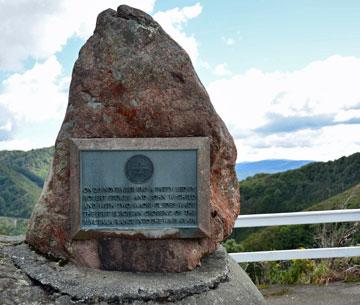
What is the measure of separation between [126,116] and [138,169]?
50 cm

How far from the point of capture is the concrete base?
398cm

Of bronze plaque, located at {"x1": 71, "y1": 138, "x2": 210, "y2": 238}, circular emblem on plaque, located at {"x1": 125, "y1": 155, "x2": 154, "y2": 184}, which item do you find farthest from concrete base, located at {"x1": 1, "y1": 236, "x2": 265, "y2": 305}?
circular emblem on plaque, located at {"x1": 125, "y1": 155, "x2": 154, "y2": 184}

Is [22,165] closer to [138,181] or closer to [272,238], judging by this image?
[272,238]

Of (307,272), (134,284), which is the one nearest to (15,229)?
(307,272)

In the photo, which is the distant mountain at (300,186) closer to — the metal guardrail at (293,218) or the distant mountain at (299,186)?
the distant mountain at (299,186)

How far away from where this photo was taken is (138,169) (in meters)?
4.56

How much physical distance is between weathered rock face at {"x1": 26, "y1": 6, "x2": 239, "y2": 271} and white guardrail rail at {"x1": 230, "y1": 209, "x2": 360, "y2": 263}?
7.14 ft

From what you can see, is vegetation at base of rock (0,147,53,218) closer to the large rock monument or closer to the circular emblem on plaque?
the large rock monument

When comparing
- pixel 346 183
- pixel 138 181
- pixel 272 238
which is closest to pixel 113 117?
pixel 138 181

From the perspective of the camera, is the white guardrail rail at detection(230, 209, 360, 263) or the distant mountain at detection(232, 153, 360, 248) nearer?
the white guardrail rail at detection(230, 209, 360, 263)

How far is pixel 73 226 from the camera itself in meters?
4.48

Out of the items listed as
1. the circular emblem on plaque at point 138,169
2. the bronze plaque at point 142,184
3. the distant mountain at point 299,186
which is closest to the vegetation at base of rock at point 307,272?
the bronze plaque at point 142,184

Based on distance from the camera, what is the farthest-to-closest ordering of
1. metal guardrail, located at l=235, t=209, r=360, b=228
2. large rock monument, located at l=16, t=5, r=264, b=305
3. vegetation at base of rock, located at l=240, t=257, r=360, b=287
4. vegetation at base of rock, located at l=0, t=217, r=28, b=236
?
vegetation at base of rock, located at l=0, t=217, r=28, b=236 < vegetation at base of rock, located at l=240, t=257, r=360, b=287 < metal guardrail, located at l=235, t=209, r=360, b=228 < large rock monument, located at l=16, t=5, r=264, b=305

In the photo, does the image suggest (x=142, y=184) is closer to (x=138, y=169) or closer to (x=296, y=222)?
(x=138, y=169)
